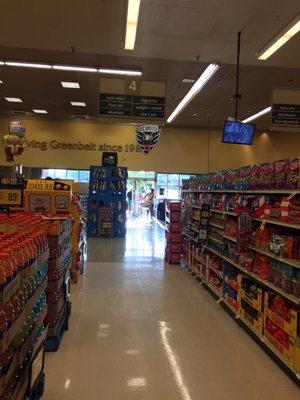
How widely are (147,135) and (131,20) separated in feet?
33.2

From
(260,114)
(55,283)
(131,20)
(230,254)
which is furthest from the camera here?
(260,114)

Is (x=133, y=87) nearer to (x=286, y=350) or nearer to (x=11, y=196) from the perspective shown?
(x=11, y=196)

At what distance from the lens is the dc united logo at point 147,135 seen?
15.9 meters

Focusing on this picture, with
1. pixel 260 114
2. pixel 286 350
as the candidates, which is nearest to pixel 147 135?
pixel 260 114

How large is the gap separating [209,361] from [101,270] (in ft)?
14.5

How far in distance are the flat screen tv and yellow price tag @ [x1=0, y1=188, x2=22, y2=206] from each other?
17.3 feet

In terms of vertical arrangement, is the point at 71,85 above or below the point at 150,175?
above

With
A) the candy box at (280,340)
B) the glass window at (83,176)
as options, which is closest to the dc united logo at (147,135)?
the glass window at (83,176)

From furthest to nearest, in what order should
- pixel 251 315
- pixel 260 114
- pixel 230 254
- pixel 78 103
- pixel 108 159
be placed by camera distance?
pixel 108 159, pixel 260 114, pixel 78 103, pixel 230 254, pixel 251 315

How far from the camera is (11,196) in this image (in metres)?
4.12

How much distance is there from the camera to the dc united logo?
52.2ft

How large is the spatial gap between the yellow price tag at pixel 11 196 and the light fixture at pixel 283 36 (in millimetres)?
4566

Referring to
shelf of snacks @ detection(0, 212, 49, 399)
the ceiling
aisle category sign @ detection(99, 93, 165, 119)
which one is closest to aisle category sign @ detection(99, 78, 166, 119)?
aisle category sign @ detection(99, 93, 165, 119)

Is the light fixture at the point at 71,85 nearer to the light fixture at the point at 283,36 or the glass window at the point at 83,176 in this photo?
the light fixture at the point at 283,36
